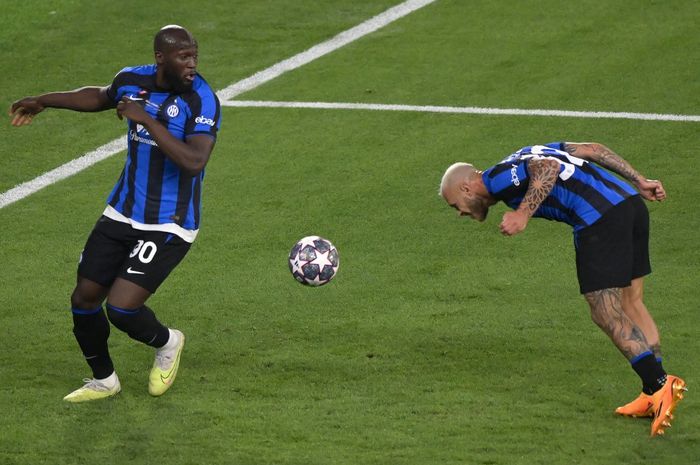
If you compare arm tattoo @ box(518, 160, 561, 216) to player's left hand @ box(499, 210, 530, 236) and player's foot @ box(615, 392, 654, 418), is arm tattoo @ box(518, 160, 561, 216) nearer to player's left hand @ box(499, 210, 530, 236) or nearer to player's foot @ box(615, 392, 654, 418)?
player's left hand @ box(499, 210, 530, 236)

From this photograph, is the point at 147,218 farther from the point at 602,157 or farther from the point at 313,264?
the point at 602,157

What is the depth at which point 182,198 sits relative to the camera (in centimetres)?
934

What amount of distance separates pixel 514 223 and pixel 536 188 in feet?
1.08

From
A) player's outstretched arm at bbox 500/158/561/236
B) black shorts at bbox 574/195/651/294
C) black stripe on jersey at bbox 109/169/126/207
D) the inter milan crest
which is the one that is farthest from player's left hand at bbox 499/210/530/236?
black stripe on jersey at bbox 109/169/126/207

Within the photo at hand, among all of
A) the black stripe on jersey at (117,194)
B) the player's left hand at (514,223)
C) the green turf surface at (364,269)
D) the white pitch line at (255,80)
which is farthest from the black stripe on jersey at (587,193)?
the white pitch line at (255,80)

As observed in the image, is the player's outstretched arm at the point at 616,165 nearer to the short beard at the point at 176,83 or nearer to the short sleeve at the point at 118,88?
the short beard at the point at 176,83

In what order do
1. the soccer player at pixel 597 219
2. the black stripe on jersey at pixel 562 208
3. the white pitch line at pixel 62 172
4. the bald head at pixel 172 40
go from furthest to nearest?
the white pitch line at pixel 62 172 → the bald head at pixel 172 40 → the black stripe on jersey at pixel 562 208 → the soccer player at pixel 597 219

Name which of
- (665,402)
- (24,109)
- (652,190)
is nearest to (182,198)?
(24,109)

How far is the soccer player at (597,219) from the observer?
8.70 meters

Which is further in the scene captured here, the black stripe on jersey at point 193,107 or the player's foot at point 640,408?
the black stripe on jersey at point 193,107

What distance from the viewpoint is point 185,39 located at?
8992 mm

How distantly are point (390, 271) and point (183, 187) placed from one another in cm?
291

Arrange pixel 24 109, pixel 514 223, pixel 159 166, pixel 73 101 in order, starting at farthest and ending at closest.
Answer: pixel 24 109 < pixel 73 101 < pixel 159 166 < pixel 514 223

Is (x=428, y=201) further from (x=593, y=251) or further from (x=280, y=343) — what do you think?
(x=593, y=251)
